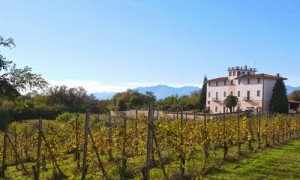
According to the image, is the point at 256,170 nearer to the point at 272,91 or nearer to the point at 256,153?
the point at 256,153

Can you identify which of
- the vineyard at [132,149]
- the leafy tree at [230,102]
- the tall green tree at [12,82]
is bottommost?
the vineyard at [132,149]

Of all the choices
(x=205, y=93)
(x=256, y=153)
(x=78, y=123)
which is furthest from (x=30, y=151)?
(x=205, y=93)

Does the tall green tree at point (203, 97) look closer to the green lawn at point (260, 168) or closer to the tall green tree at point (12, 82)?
the green lawn at point (260, 168)

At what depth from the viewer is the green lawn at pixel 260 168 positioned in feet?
33.3

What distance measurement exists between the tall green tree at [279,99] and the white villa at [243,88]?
5.50 feet

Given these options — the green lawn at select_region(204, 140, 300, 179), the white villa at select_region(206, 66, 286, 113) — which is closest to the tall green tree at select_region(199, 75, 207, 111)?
the white villa at select_region(206, 66, 286, 113)

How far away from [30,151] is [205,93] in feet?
169

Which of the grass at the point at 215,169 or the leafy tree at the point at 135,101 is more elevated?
the leafy tree at the point at 135,101

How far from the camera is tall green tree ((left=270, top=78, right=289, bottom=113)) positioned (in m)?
50.2

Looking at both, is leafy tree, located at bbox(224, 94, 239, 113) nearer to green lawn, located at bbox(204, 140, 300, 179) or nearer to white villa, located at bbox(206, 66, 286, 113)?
white villa, located at bbox(206, 66, 286, 113)

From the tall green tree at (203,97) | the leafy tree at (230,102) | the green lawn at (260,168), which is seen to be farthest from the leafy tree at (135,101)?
the green lawn at (260,168)

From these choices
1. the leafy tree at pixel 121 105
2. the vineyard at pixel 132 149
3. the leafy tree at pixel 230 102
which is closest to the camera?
the vineyard at pixel 132 149

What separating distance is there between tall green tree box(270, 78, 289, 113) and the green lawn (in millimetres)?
38443

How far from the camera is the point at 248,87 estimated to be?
2213 inches
